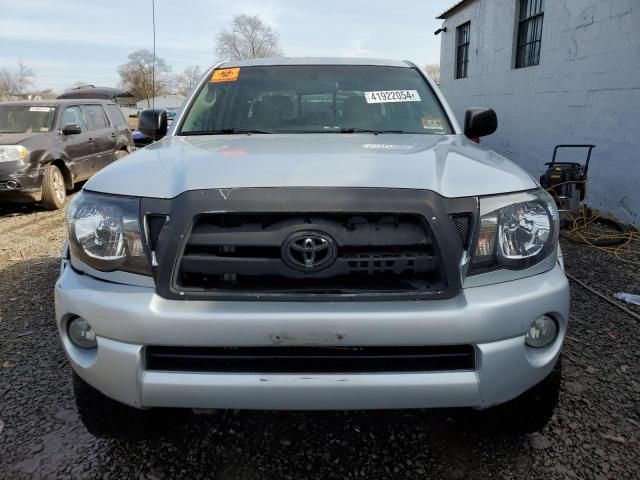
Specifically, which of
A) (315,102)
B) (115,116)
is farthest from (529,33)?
(115,116)

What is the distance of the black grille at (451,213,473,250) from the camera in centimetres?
171

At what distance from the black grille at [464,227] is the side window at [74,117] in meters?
8.00

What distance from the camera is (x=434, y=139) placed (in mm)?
2615

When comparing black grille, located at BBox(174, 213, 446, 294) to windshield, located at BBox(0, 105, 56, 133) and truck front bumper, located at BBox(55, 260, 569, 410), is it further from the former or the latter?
windshield, located at BBox(0, 105, 56, 133)

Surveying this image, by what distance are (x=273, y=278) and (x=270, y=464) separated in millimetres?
895

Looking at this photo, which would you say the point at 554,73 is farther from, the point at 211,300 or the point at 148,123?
the point at 211,300

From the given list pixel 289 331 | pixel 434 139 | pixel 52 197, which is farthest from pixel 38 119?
pixel 289 331

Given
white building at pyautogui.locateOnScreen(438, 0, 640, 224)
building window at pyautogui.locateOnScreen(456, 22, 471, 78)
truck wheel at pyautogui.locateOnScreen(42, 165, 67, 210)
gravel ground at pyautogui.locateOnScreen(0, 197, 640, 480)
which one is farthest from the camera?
building window at pyautogui.locateOnScreen(456, 22, 471, 78)

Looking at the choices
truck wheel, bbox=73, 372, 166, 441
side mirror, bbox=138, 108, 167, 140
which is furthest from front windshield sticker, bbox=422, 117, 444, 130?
truck wheel, bbox=73, 372, 166, 441

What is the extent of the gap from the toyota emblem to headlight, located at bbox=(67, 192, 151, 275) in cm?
48

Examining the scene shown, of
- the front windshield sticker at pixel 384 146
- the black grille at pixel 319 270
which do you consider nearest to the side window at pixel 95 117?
the front windshield sticker at pixel 384 146

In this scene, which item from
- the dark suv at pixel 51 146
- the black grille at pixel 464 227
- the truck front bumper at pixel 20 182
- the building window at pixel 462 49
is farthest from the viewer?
the building window at pixel 462 49

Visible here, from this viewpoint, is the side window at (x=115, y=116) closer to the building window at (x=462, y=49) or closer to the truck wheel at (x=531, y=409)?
the building window at (x=462, y=49)

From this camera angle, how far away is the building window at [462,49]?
42.3 feet
